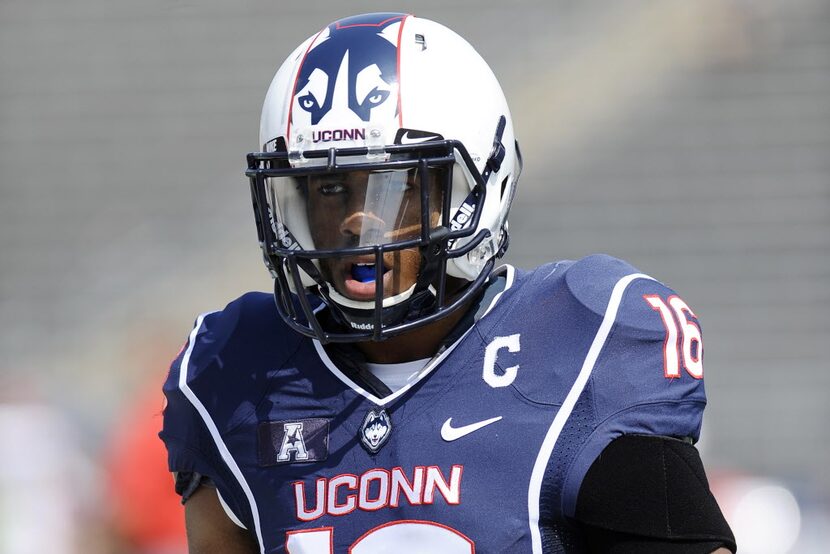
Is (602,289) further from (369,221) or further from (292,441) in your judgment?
(292,441)

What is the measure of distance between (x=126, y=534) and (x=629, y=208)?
2.59m

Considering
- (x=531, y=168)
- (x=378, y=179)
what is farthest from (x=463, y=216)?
(x=531, y=168)

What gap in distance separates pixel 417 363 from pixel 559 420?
0.23 meters

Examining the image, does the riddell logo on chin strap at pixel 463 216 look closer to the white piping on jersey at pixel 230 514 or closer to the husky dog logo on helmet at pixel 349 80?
the husky dog logo on helmet at pixel 349 80

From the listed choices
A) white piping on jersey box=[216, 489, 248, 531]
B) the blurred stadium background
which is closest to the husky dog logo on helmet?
white piping on jersey box=[216, 489, 248, 531]

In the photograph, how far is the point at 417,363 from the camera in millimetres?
1551

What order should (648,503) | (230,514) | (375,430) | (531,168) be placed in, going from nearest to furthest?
(648,503)
(375,430)
(230,514)
(531,168)

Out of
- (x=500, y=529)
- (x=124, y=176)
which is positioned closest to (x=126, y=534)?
(x=124, y=176)

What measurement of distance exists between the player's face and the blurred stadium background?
137 inches

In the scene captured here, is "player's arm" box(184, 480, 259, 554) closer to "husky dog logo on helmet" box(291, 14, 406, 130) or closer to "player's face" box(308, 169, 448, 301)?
"player's face" box(308, 169, 448, 301)

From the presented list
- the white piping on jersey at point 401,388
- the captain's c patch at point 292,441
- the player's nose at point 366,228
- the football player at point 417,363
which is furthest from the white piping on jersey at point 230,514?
the player's nose at point 366,228

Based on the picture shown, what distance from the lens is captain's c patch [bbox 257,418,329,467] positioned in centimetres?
149

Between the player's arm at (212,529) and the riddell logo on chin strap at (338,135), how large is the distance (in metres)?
0.49

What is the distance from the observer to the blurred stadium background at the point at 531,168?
5.08m
